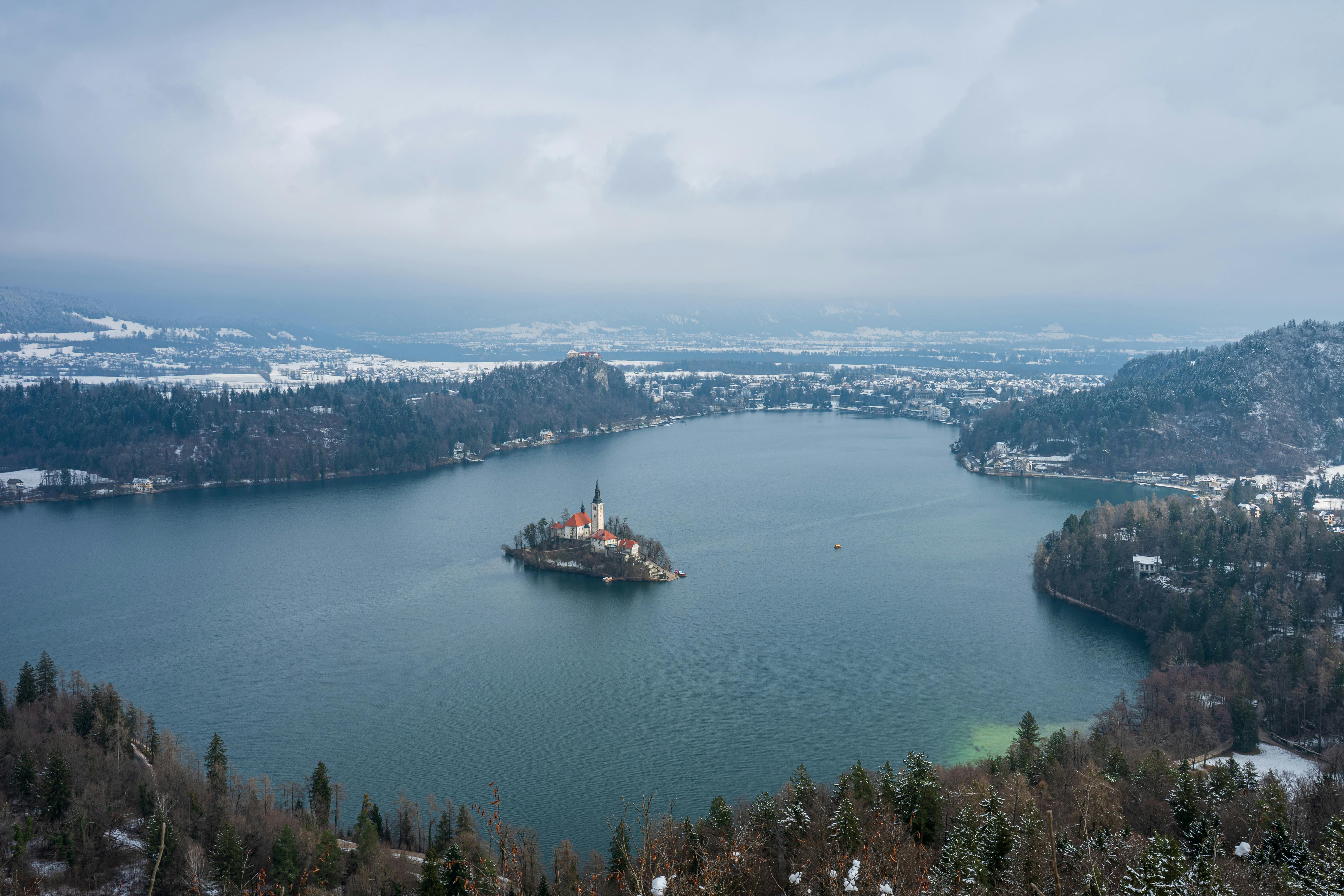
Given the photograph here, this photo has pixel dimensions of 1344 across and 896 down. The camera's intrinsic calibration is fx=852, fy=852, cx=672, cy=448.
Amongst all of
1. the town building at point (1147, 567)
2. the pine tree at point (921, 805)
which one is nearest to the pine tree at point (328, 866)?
the pine tree at point (921, 805)

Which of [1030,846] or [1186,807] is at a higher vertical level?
[1030,846]

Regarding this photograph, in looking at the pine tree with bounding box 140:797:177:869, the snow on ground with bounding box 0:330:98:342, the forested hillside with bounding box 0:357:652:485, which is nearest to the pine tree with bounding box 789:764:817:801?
the pine tree with bounding box 140:797:177:869

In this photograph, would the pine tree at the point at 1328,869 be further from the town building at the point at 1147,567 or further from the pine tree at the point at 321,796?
the town building at the point at 1147,567

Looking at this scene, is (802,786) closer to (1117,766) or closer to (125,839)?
(1117,766)

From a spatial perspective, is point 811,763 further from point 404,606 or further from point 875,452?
point 875,452

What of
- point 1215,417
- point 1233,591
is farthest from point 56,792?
point 1215,417

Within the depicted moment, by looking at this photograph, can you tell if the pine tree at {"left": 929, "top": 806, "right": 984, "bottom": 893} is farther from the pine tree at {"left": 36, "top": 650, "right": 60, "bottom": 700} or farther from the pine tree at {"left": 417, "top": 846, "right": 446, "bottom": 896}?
the pine tree at {"left": 36, "top": 650, "right": 60, "bottom": 700}

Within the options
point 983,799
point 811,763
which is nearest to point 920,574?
point 811,763
